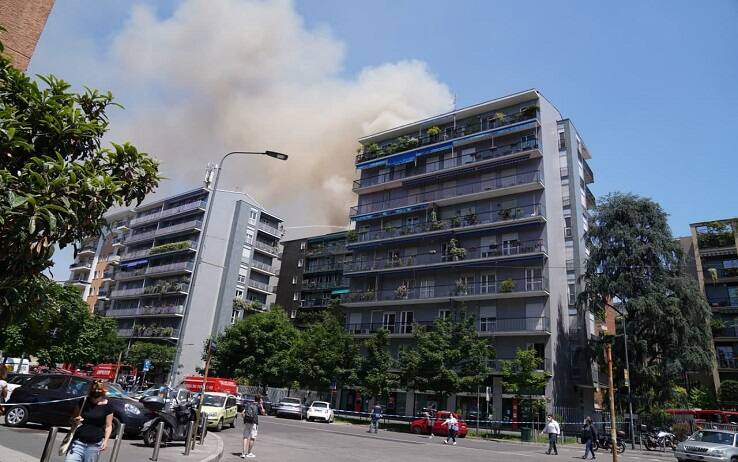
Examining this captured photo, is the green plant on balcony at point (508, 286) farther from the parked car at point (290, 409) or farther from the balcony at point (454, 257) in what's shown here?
the parked car at point (290, 409)

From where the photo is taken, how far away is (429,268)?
143 ft

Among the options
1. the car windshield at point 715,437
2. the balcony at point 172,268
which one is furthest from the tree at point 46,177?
the balcony at point 172,268

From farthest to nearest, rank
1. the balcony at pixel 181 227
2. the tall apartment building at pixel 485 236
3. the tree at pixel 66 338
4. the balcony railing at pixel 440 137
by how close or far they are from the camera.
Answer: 1. the balcony at pixel 181 227
2. the tree at pixel 66 338
3. the balcony railing at pixel 440 137
4. the tall apartment building at pixel 485 236

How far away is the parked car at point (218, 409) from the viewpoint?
21.9 m

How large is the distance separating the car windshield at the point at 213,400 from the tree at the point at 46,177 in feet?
54.7

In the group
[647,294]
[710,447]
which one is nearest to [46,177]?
[710,447]

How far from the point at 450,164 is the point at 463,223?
6454 mm

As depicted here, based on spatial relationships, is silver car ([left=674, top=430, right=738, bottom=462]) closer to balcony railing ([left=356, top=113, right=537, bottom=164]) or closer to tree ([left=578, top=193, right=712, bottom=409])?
tree ([left=578, top=193, right=712, bottom=409])

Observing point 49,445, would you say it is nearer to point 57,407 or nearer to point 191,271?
point 57,407

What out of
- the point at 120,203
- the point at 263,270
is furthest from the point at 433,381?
the point at 263,270

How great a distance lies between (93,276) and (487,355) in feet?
246

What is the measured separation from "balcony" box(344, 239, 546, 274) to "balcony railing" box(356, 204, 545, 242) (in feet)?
7.01

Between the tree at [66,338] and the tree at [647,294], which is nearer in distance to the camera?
the tree at [647,294]

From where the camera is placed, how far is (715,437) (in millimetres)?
20078
